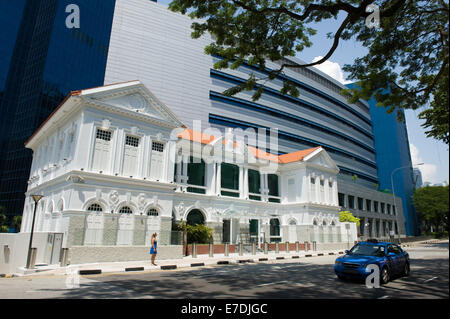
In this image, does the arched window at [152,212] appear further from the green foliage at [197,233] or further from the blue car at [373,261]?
the blue car at [373,261]

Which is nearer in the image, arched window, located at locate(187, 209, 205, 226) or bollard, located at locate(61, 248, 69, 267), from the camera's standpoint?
bollard, located at locate(61, 248, 69, 267)

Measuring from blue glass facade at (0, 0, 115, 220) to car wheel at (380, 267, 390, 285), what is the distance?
2124 inches

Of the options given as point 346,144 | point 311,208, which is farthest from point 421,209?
point 311,208

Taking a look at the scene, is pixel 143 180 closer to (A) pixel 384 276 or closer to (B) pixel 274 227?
(A) pixel 384 276

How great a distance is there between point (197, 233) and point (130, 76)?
1264 inches

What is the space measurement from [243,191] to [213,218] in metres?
4.47

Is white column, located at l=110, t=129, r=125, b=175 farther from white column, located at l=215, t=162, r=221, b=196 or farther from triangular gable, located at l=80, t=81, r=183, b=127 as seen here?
white column, located at l=215, t=162, r=221, b=196

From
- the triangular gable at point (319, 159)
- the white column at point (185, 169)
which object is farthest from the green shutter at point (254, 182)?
the white column at point (185, 169)

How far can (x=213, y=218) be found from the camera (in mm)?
25062

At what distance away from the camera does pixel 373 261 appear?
965 centimetres

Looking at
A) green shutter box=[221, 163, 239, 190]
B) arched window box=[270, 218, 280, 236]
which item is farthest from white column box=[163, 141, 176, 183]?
arched window box=[270, 218, 280, 236]

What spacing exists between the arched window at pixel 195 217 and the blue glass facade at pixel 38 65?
3794 cm

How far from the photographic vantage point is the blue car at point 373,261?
31.6 ft

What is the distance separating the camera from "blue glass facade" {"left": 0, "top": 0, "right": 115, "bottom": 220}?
49844 mm
